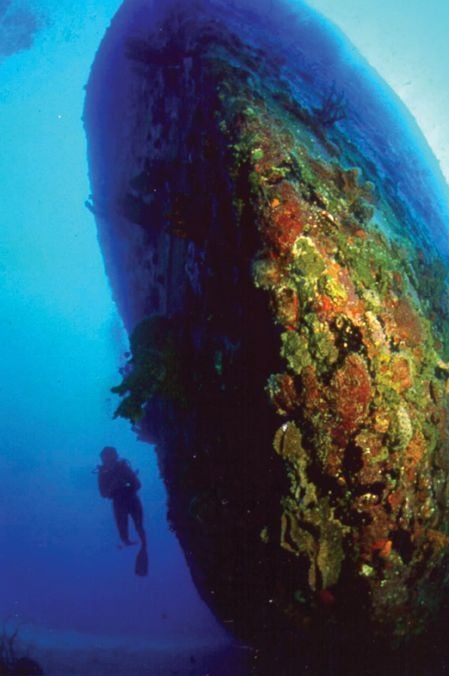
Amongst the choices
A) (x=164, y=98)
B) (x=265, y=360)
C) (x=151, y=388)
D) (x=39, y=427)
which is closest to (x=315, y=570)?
(x=265, y=360)

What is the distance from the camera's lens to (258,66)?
5043 mm

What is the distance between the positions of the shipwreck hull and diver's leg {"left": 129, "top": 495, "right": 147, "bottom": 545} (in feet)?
15.9

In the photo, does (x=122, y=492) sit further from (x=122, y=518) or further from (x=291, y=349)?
(x=291, y=349)

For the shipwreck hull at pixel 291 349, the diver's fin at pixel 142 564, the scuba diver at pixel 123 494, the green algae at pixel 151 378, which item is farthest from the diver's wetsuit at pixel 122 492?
the green algae at pixel 151 378

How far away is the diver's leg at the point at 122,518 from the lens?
1067cm

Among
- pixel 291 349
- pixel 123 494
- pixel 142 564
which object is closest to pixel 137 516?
pixel 123 494

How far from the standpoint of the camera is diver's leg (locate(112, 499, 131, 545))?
10666 mm

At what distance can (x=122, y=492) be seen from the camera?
10.9m

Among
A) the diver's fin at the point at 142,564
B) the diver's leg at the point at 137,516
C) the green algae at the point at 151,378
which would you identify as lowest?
the diver's fin at the point at 142,564

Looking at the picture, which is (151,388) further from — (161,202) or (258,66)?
(258,66)

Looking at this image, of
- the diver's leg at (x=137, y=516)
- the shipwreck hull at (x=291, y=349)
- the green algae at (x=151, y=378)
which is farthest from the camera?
the diver's leg at (x=137, y=516)

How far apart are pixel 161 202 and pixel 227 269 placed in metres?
2.57

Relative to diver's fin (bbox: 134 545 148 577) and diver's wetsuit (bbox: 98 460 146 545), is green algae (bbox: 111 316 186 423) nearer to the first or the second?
diver's wetsuit (bbox: 98 460 146 545)

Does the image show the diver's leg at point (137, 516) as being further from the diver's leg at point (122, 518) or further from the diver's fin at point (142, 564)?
the diver's fin at point (142, 564)
